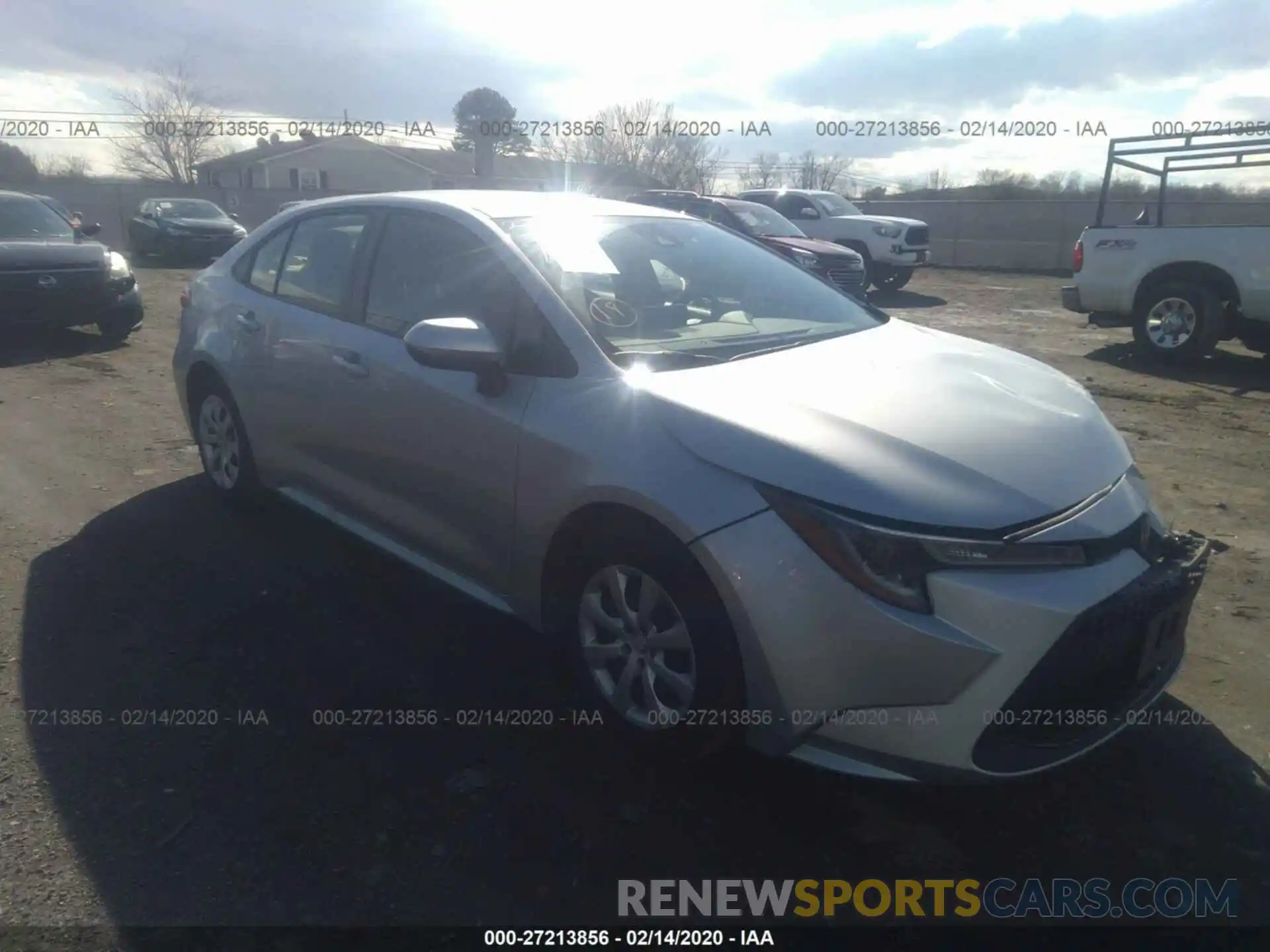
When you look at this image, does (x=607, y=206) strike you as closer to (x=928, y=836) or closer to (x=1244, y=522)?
(x=928, y=836)

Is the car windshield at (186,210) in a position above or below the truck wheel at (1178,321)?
above

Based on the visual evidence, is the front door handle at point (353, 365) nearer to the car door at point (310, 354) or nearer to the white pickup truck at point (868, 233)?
the car door at point (310, 354)

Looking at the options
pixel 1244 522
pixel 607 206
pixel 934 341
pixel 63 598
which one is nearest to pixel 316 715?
pixel 63 598

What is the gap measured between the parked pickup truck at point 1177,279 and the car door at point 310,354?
8350 mm

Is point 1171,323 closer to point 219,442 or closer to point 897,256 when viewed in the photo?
point 897,256

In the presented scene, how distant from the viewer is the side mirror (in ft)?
9.77

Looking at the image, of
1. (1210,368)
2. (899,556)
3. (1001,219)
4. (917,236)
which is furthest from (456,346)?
(1001,219)

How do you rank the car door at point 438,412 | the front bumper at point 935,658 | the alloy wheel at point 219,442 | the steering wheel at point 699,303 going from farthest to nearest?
the alloy wheel at point 219,442
the steering wheel at point 699,303
the car door at point 438,412
the front bumper at point 935,658

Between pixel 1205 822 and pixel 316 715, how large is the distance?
2688mm

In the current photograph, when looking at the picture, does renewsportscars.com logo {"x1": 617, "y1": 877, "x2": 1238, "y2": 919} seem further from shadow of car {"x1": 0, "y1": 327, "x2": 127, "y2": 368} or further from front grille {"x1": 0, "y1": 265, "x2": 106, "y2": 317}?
front grille {"x1": 0, "y1": 265, "x2": 106, "y2": 317}

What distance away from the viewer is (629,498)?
2631 millimetres

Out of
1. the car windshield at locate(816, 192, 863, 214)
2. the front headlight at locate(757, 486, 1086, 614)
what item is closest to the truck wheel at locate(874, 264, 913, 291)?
the car windshield at locate(816, 192, 863, 214)

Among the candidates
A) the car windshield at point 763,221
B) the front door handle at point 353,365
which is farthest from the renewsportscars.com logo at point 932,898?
the car windshield at point 763,221

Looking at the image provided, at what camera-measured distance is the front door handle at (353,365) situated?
→ 12.0 ft
